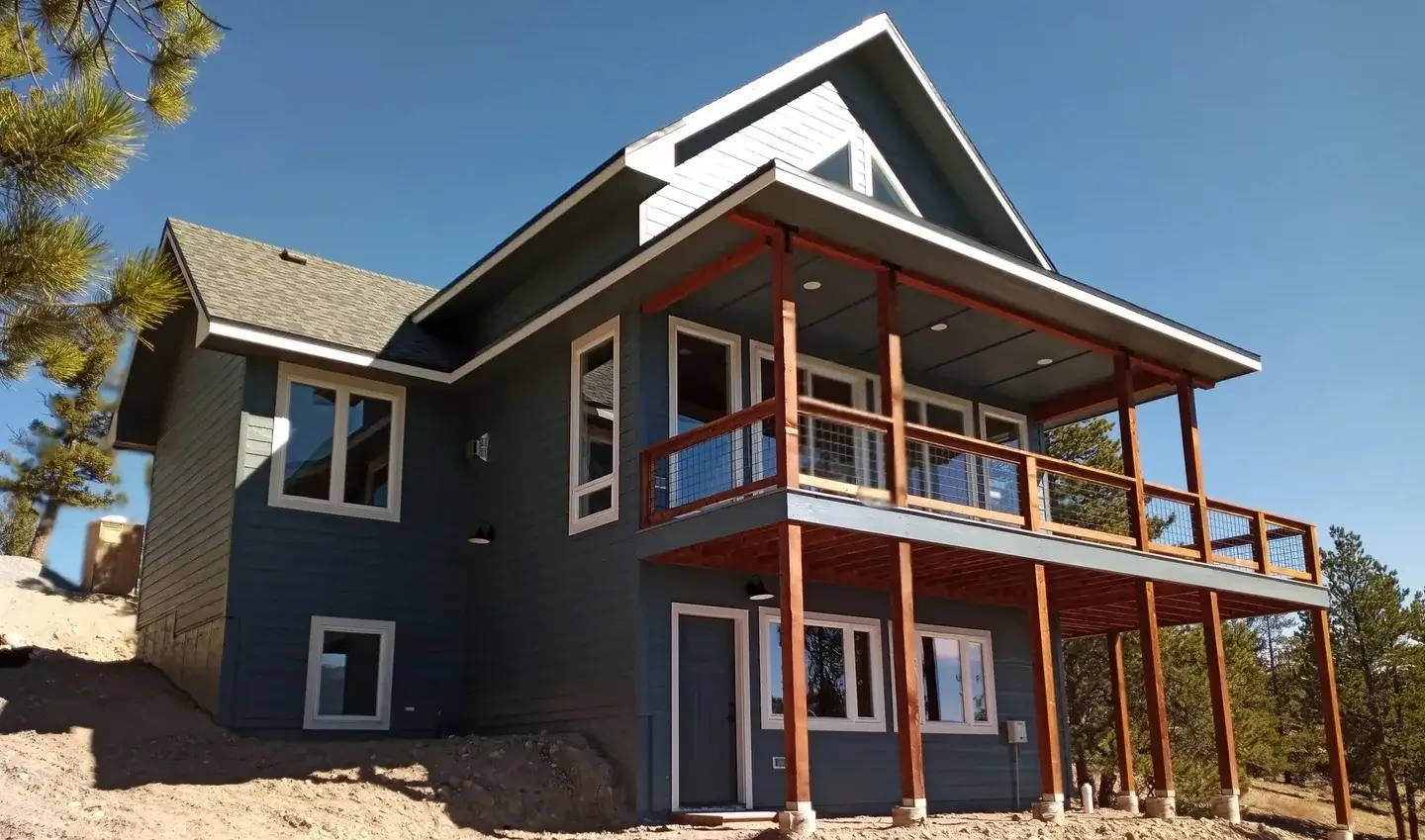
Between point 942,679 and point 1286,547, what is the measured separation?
194 inches

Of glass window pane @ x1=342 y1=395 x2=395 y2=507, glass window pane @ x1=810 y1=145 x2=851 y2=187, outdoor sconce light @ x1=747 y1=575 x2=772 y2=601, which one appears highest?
glass window pane @ x1=810 y1=145 x2=851 y2=187

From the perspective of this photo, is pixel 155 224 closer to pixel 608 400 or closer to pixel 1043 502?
pixel 608 400

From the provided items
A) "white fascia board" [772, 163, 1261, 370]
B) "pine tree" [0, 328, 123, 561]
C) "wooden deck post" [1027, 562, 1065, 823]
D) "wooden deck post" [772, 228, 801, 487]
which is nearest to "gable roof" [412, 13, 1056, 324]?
"white fascia board" [772, 163, 1261, 370]

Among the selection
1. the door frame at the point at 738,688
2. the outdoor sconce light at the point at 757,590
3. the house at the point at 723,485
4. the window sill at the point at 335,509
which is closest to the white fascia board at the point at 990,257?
the house at the point at 723,485

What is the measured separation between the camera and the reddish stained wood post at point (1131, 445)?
13.6 metres

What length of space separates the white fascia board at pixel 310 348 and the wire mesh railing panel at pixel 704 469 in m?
4.23

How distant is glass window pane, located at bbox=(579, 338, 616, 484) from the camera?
13.0m

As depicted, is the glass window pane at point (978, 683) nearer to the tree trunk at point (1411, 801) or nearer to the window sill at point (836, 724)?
the window sill at point (836, 724)

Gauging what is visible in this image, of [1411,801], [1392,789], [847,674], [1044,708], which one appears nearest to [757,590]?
[847,674]

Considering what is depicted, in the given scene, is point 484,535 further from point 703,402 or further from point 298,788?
point 298,788

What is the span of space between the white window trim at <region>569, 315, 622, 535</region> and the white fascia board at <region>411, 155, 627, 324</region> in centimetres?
142

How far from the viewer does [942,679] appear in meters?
14.9

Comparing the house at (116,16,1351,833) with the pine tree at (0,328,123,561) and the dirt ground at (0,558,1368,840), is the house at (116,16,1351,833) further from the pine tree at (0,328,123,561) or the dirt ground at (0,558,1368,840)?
the pine tree at (0,328,123,561)

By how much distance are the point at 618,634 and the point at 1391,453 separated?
103 ft
